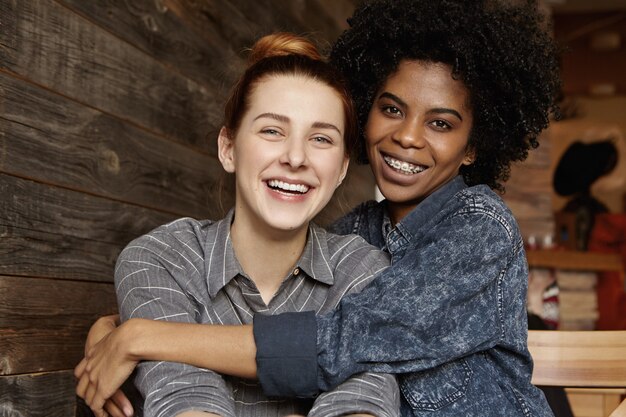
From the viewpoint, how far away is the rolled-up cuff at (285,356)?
135cm

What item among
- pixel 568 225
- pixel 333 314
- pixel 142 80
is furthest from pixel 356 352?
pixel 568 225

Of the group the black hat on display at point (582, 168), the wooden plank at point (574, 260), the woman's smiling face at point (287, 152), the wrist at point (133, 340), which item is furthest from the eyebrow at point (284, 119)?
the black hat on display at point (582, 168)

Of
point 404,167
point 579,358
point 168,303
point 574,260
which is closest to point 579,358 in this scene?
point 579,358

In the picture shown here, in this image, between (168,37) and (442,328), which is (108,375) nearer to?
(442,328)

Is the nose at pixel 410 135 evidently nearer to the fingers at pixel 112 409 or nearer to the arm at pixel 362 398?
the arm at pixel 362 398

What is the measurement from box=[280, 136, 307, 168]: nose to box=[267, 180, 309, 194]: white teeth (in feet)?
0.12

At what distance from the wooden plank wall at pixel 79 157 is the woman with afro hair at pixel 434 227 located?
40cm

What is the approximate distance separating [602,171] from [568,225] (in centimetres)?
41

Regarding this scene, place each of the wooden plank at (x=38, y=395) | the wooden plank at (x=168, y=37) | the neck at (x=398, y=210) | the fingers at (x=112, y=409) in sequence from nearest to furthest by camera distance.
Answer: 1. the fingers at (x=112, y=409)
2. the wooden plank at (x=38, y=395)
3. the neck at (x=398, y=210)
4. the wooden plank at (x=168, y=37)

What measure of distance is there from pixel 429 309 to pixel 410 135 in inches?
19.6

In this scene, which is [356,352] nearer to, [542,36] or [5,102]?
[5,102]

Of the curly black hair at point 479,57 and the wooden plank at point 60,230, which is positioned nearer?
the wooden plank at point 60,230

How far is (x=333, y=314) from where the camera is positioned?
1422 mm

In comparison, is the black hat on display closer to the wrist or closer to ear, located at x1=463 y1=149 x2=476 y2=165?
ear, located at x1=463 y1=149 x2=476 y2=165
